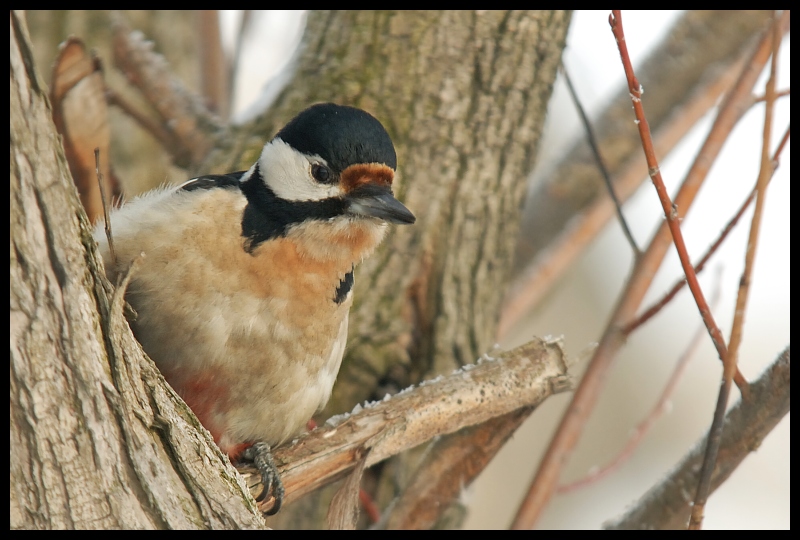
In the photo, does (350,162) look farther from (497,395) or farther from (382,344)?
(382,344)

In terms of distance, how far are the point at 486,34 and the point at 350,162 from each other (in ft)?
4.47

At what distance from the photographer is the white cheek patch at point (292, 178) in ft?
8.10

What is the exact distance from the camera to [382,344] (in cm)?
338

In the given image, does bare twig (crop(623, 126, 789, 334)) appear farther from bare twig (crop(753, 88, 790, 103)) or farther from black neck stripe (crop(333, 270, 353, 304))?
black neck stripe (crop(333, 270, 353, 304))

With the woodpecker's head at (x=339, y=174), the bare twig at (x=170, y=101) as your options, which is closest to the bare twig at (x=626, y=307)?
the woodpecker's head at (x=339, y=174)

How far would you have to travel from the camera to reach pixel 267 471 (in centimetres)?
247

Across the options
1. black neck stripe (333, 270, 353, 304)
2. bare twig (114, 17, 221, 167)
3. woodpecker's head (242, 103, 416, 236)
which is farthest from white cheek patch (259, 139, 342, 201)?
bare twig (114, 17, 221, 167)

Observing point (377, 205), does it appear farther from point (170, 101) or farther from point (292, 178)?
point (170, 101)

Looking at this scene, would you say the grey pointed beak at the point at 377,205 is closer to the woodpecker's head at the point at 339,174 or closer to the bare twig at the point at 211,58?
the woodpecker's head at the point at 339,174

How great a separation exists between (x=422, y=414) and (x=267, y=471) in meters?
0.52

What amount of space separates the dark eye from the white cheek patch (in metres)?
0.01

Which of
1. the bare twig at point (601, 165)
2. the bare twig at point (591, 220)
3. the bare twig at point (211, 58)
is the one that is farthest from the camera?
the bare twig at point (211, 58)

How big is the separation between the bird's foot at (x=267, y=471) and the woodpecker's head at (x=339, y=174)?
0.74 m
